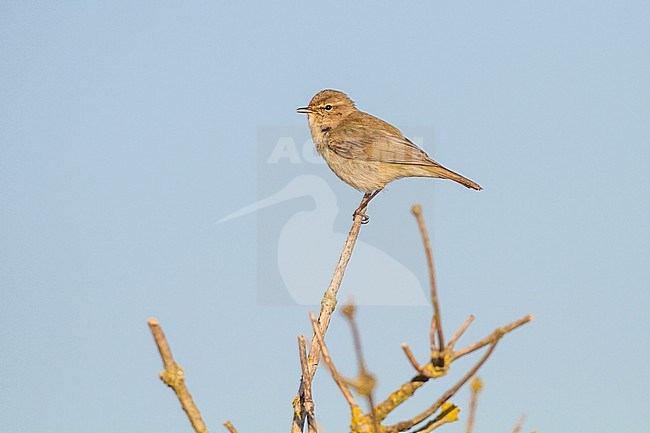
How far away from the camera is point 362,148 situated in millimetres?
9258

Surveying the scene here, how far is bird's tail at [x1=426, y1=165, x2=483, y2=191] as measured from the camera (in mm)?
8477

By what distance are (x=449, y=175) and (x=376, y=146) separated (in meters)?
1.06

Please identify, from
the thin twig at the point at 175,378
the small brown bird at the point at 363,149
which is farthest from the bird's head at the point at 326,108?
the thin twig at the point at 175,378

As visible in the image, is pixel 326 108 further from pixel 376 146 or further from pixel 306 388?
pixel 306 388

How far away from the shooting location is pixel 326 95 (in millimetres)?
10094

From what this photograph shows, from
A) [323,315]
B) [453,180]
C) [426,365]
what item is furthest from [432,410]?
[453,180]

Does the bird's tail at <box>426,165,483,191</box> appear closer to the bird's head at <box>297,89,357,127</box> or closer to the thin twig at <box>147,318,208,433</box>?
the bird's head at <box>297,89,357,127</box>

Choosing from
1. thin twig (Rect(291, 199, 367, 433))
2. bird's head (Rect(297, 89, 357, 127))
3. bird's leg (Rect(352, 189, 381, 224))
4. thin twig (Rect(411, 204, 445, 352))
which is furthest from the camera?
bird's head (Rect(297, 89, 357, 127))

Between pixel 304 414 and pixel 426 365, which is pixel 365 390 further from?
pixel 304 414

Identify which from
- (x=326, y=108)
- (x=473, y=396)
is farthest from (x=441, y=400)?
(x=326, y=108)

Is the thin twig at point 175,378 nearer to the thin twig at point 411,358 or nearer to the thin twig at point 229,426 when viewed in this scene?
the thin twig at point 229,426

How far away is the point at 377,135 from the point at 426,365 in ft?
24.5

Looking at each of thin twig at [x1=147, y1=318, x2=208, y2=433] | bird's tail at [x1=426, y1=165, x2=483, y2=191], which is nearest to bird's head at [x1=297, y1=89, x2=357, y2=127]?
bird's tail at [x1=426, y1=165, x2=483, y2=191]

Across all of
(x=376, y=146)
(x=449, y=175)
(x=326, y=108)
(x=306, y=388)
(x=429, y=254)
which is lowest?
(x=306, y=388)
